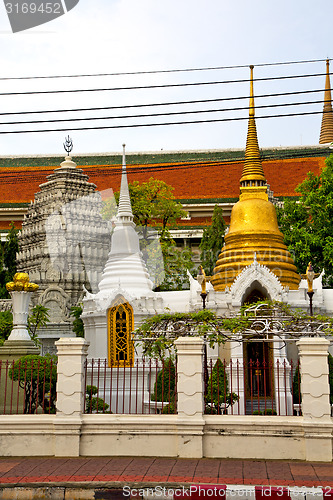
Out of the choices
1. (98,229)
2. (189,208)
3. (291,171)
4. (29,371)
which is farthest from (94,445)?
(291,171)

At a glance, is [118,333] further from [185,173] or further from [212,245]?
[185,173]

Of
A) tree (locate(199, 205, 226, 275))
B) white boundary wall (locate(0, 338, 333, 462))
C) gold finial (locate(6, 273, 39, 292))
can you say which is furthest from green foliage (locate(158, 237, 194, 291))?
white boundary wall (locate(0, 338, 333, 462))

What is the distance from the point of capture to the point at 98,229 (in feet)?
116

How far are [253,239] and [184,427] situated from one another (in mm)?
10948

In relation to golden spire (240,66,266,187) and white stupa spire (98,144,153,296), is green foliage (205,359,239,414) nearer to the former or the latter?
white stupa spire (98,144,153,296)

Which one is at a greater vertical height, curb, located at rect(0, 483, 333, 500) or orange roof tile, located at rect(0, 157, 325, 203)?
orange roof tile, located at rect(0, 157, 325, 203)

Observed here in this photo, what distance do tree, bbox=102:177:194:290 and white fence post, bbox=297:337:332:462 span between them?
18.3 metres

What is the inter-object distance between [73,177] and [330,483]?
30.0m

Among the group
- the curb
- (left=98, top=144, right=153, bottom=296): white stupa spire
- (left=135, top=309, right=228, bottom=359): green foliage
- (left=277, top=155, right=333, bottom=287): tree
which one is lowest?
Answer: the curb

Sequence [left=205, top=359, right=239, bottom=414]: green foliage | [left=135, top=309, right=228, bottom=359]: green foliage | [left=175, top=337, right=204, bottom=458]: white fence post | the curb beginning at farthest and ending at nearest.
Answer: [left=135, top=309, right=228, bottom=359]: green foliage, [left=205, top=359, right=239, bottom=414]: green foliage, [left=175, top=337, right=204, bottom=458]: white fence post, the curb

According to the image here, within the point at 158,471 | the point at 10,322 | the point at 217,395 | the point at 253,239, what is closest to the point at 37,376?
the point at 158,471

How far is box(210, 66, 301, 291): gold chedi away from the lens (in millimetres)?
20156

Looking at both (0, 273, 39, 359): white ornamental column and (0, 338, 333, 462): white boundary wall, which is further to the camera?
(0, 273, 39, 359): white ornamental column

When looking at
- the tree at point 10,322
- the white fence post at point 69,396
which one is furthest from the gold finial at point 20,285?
the white fence post at point 69,396
